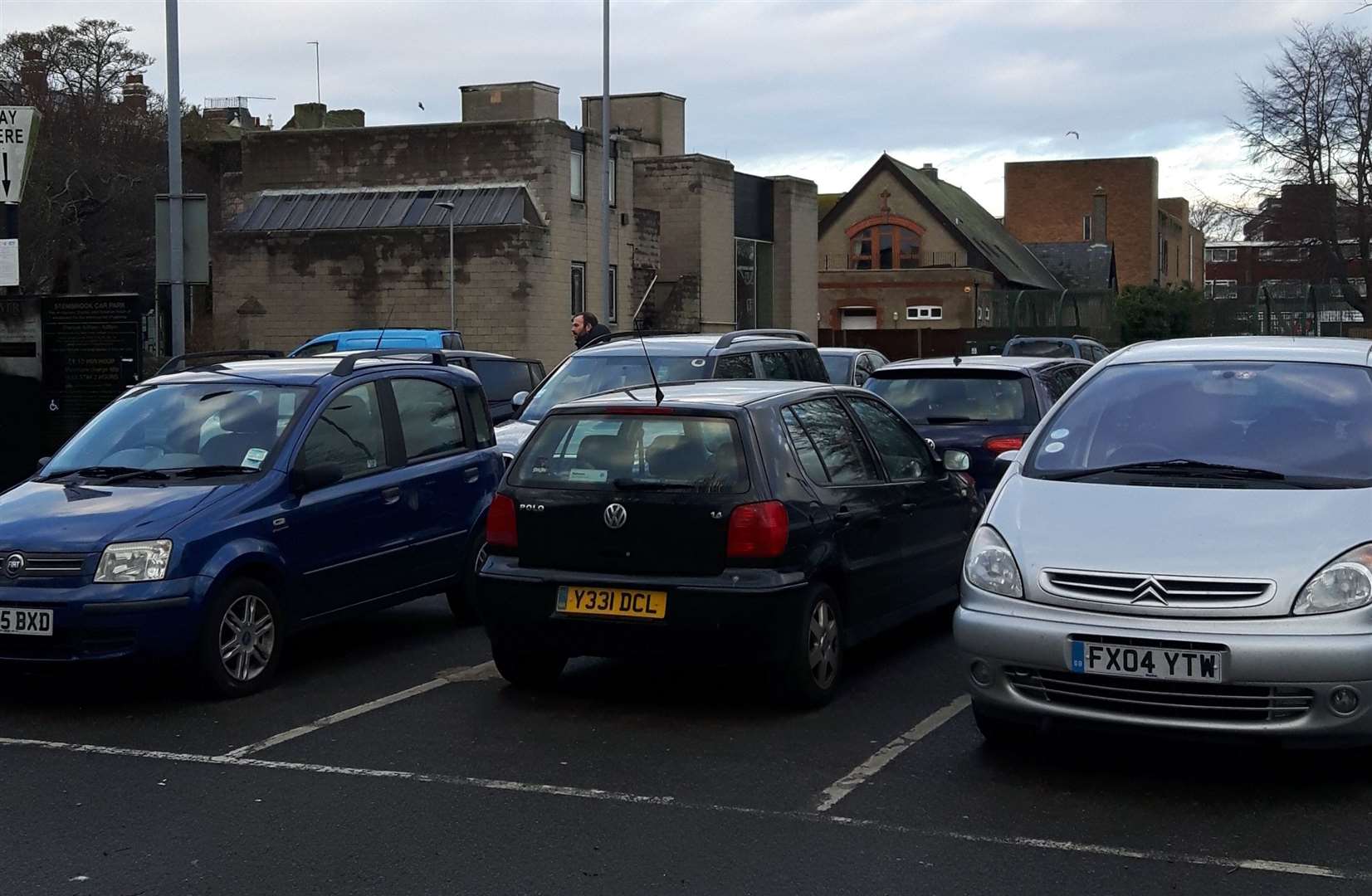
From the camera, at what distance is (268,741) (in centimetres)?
721

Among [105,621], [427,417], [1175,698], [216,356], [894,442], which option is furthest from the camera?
[216,356]

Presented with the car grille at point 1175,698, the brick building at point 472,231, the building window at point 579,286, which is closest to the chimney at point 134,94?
the brick building at point 472,231

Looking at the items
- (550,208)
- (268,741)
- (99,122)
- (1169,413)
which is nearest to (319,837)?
(268,741)

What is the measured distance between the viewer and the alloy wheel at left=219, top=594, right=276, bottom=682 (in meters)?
8.01

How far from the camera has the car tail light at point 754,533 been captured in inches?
287

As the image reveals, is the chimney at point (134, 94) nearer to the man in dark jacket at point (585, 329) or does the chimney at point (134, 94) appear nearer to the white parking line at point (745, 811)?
the man in dark jacket at point (585, 329)

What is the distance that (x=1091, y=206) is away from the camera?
102 m

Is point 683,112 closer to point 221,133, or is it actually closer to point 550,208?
point 550,208

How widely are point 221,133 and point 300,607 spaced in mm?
61671

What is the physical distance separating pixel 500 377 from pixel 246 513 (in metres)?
10.2

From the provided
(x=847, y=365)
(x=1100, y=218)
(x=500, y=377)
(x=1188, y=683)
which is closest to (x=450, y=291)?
(x=847, y=365)

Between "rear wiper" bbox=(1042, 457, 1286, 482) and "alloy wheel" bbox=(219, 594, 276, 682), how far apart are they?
13.3 feet

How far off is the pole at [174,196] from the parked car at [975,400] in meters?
7.45

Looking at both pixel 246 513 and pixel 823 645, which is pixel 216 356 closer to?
pixel 246 513
